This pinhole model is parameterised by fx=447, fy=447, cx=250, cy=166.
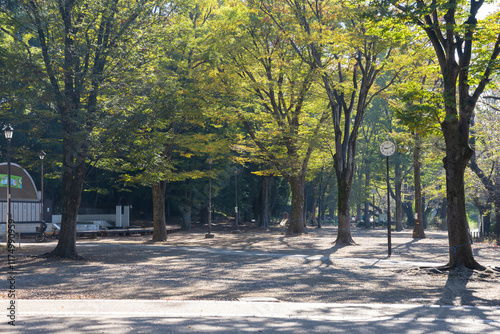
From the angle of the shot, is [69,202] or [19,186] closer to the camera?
[69,202]

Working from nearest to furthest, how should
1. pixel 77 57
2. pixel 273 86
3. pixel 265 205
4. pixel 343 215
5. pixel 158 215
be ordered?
pixel 77 57
pixel 343 215
pixel 158 215
pixel 273 86
pixel 265 205

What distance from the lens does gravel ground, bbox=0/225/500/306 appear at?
31.3ft

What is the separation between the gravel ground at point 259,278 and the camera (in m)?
9.55

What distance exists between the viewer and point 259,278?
1229cm

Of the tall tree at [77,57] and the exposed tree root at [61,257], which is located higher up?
the tall tree at [77,57]

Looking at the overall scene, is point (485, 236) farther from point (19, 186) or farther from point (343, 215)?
point (19, 186)

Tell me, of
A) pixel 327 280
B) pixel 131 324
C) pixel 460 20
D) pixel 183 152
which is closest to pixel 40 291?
pixel 131 324

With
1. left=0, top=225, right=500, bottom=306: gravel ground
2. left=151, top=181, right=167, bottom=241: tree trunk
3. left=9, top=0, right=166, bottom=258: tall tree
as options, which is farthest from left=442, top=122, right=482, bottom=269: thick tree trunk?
left=151, top=181, right=167, bottom=241: tree trunk

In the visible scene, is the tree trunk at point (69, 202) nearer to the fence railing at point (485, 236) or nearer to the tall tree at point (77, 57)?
the tall tree at point (77, 57)

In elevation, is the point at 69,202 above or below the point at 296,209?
above

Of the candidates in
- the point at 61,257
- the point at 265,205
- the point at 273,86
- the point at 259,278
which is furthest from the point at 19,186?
the point at 259,278

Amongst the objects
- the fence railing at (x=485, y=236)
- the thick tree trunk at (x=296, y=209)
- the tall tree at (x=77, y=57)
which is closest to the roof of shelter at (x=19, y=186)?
the tall tree at (x=77, y=57)

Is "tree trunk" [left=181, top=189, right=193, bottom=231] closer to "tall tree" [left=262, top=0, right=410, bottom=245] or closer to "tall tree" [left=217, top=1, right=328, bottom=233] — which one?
"tall tree" [left=217, top=1, right=328, bottom=233]

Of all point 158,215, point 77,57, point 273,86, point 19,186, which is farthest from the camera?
point 19,186
